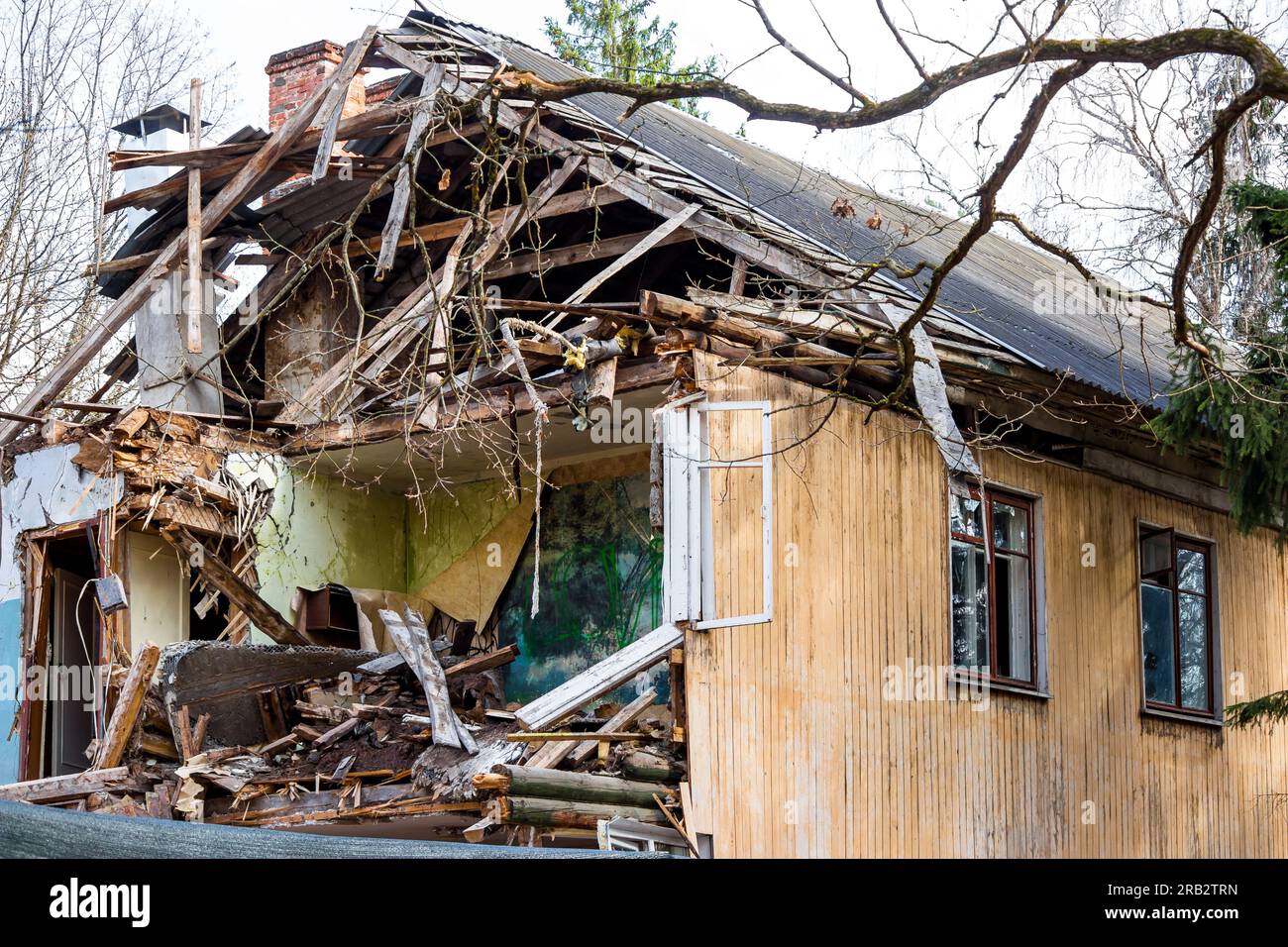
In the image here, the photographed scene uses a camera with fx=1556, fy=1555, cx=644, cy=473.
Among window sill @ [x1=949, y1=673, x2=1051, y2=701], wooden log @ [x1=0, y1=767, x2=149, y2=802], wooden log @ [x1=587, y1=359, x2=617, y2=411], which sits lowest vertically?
wooden log @ [x1=0, y1=767, x2=149, y2=802]

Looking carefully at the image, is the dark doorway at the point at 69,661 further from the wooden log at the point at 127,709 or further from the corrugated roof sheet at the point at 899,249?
the corrugated roof sheet at the point at 899,249

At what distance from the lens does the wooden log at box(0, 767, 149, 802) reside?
37.1ft

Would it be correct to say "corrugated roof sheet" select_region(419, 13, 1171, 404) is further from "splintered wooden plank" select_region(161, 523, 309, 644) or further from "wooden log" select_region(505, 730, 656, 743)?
"splintered wooden plank" select_region(161, 523, 309, 644)

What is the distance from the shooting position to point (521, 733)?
33.0 ft

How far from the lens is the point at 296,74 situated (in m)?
17.1

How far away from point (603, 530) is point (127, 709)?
4437 millimetres

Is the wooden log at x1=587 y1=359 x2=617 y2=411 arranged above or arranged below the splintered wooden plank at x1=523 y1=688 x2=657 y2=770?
above

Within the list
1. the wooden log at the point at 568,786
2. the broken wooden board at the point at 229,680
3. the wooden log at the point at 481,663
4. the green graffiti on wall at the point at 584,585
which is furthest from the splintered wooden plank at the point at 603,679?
the green graffiti on wall at the point at 584,585

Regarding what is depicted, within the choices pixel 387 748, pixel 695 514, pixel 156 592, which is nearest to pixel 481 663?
pixel 387 748

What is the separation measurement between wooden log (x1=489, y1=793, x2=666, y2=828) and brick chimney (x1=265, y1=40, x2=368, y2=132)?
9629 mm

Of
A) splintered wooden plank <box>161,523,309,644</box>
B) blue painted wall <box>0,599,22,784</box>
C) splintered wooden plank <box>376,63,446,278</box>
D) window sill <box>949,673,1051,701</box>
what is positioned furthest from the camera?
blue painted wall <box>0,599,22,784</box>

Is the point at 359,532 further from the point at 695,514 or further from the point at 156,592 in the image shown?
the point at 695,514

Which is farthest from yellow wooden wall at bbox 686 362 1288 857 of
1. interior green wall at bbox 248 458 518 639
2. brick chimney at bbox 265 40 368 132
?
brick chimney at bbox 265 40 368 132
